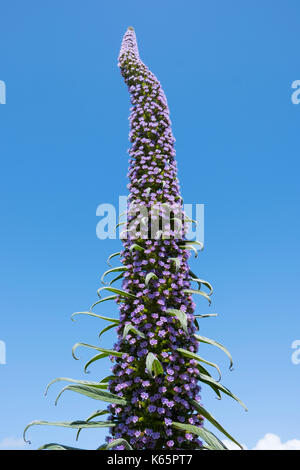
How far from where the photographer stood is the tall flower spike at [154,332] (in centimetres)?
738

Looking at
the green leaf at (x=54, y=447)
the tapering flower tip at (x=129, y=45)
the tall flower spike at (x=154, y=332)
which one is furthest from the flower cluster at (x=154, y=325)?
the tapering flower tip at (x=129, y=45)

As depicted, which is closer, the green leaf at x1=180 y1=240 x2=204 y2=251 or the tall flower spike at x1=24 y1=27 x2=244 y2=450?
the tall flower spike at x1=24 y1=27 x2=244 y2=450

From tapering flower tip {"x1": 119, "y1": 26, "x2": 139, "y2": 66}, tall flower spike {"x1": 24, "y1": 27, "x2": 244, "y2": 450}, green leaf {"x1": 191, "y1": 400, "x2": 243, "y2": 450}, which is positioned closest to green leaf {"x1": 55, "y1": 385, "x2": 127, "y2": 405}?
tall flower spike {"x1": 24, "y1": 27, "x2": 244, "y2": 450}

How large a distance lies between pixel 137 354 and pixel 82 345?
1.05m

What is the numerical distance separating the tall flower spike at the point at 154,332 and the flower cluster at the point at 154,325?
0.06ft

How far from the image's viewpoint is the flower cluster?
740cm

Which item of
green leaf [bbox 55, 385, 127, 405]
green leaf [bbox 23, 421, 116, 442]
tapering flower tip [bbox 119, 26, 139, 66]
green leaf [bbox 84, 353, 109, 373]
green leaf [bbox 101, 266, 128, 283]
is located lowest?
green leaf [bbox 23, 421, 116, 442]

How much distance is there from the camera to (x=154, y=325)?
8.14m

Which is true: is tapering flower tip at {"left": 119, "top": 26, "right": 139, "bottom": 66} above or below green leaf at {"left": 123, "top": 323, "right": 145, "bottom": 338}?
above

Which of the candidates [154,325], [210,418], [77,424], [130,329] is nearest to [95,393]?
[77,424]

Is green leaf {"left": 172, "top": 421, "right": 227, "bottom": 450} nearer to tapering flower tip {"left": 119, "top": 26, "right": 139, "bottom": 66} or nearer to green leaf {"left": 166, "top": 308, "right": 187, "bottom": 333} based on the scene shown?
green leaf {"left": 166, "top": 308, "right": 187, "bottom": 333}

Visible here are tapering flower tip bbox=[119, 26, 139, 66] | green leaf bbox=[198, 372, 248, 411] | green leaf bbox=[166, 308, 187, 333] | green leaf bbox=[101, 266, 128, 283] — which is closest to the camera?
green leaf bbox=[166, 308, 187, 333]

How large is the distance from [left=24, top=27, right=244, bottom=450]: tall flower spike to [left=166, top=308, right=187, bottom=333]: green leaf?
0.02 meters
